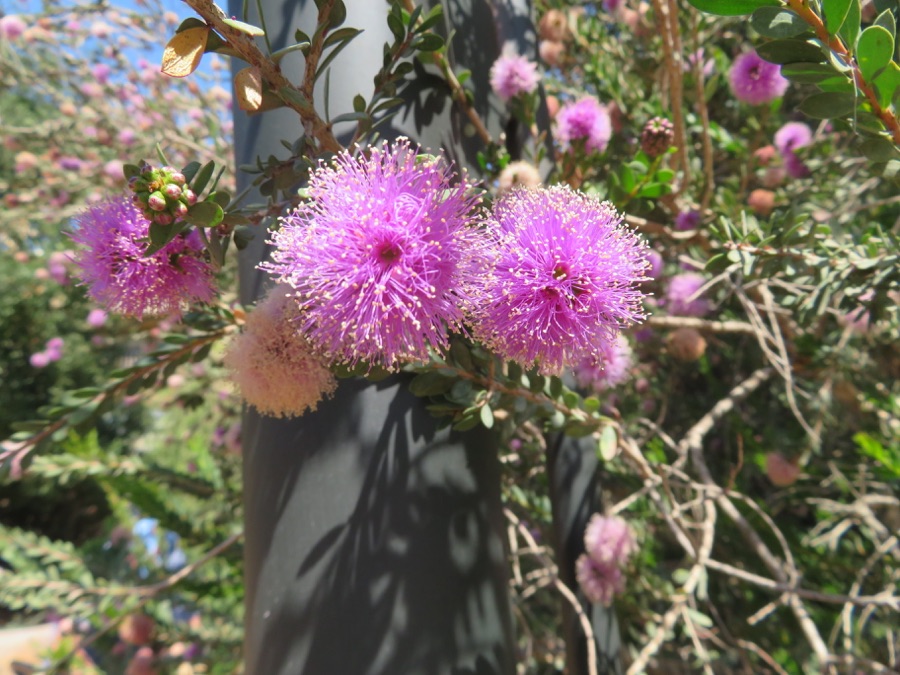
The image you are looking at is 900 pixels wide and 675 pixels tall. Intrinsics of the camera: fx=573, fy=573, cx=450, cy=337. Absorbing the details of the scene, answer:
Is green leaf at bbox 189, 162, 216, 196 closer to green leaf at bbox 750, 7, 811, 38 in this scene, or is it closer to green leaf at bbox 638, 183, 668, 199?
green leaf at bbox 750, 7, 811, 38

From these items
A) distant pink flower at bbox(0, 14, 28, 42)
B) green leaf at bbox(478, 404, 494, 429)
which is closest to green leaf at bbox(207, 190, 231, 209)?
green leaf at bbox(478, 404, 494, 429)

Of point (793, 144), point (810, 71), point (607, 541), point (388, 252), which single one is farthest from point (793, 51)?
point (793, 144)

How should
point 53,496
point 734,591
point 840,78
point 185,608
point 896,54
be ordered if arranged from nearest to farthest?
point 840,78 → point 896,54 → point 734,591 → point 185,608 → point 53,496

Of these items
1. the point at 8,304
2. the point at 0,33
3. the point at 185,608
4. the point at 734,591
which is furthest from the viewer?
the point at 8,304

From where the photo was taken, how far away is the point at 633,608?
1299 mm

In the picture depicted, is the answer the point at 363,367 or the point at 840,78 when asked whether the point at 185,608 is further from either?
the point at 840,78

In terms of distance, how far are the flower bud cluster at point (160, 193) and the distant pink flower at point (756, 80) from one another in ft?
4.04

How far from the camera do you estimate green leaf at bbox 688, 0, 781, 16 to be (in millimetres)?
437

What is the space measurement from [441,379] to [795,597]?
2.37ft

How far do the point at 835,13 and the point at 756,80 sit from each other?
918 millimetres

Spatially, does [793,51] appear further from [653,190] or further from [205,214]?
[205,214]

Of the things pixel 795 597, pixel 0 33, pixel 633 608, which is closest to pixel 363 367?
pixel 795 597

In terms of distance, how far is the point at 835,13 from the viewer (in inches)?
16.9

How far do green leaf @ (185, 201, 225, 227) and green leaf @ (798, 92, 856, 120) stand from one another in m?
0.48
